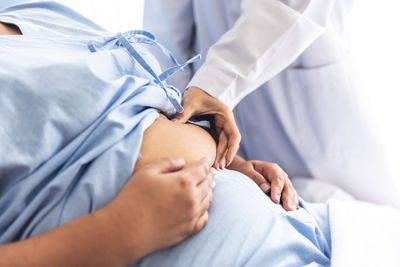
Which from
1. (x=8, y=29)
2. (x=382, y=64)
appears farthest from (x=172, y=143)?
(x=382, y=64)

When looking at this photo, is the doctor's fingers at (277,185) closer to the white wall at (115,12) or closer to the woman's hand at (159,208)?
the woman's hand at (159,208)

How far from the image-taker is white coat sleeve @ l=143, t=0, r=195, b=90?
120 cm

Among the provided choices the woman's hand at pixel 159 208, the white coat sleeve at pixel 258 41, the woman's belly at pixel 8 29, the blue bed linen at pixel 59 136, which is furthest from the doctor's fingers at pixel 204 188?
the woman's belly at pixel 8 29

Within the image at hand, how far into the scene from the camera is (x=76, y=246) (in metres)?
0.46

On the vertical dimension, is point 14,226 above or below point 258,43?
below

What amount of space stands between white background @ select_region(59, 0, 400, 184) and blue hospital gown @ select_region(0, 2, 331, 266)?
64cm

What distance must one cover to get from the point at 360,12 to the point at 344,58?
158 mm

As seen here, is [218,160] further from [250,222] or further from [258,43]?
[258,43]

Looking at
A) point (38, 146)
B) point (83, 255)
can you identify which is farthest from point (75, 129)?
point (83, 255)

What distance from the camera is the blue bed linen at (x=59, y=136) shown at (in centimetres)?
52

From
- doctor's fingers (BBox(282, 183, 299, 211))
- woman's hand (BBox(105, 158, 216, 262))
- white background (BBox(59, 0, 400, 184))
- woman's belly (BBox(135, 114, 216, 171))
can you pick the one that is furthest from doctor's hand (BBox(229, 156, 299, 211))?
white background (BBox(59, 0, 400, 184))

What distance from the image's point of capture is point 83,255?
1.52 ft

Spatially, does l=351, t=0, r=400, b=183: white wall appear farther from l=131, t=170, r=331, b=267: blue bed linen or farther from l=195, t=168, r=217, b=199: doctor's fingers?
l=195, t=168, r=217, b=199: doctor's fingers

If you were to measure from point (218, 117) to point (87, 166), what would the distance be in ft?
1.30
